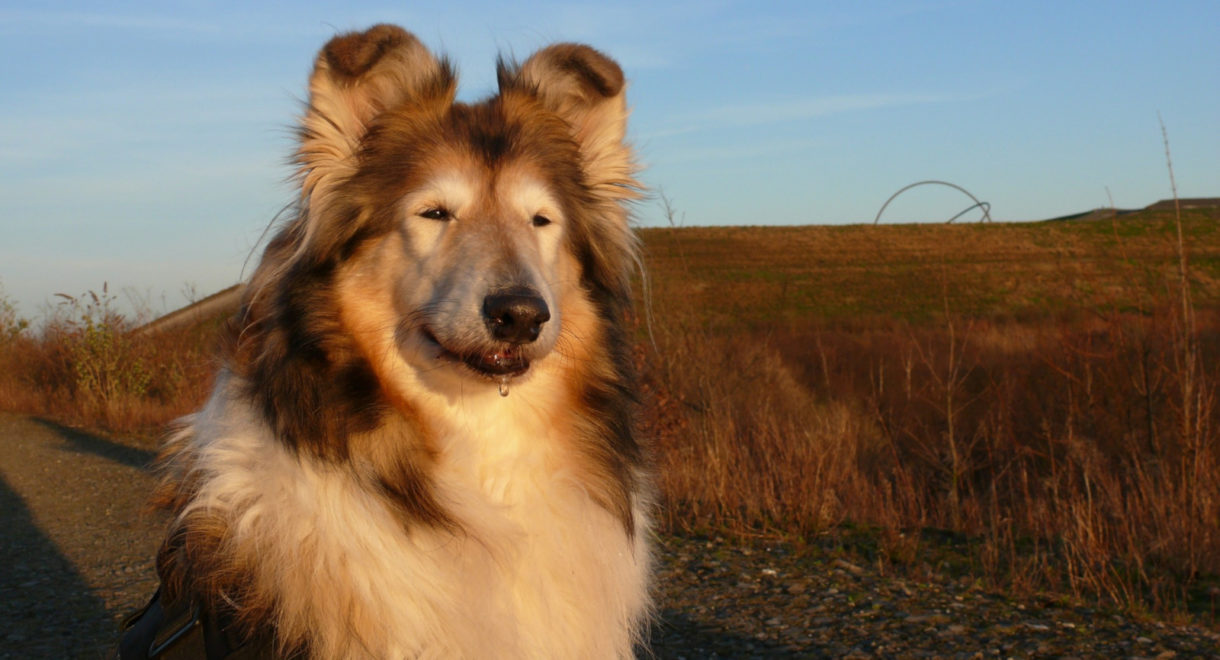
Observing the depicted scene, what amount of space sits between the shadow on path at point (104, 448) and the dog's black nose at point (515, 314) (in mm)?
9703

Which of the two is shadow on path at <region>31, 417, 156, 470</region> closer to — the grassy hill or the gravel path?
the gravel path

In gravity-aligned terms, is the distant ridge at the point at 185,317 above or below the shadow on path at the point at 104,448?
above

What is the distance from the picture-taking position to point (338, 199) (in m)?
3.43

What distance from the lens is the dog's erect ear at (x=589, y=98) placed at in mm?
3727

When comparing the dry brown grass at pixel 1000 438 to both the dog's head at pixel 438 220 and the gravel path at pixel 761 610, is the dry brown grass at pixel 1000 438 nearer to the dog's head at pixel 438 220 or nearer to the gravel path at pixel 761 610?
the gravel path at pixel 761 610

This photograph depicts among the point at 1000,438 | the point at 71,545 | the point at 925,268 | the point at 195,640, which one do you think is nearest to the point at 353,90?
the point at 195,640

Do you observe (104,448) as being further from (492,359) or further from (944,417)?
(492,359)

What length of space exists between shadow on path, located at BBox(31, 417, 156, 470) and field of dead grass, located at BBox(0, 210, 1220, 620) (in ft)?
2.11

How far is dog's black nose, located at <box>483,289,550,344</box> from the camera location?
9.91 feet

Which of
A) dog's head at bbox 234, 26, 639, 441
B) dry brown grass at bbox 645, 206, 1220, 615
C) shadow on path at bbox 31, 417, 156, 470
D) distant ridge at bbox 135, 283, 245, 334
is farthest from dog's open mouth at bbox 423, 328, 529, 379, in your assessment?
distant ridge at bbox 135, 283, 245, 334

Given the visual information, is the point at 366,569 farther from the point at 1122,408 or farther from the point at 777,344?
the point at 777,344

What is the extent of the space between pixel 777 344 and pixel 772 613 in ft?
45.4

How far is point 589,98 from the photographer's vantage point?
3875mm

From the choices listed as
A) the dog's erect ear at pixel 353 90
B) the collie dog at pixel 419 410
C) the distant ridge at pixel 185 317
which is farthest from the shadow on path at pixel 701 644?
the distant ridge at pixel 185 317
